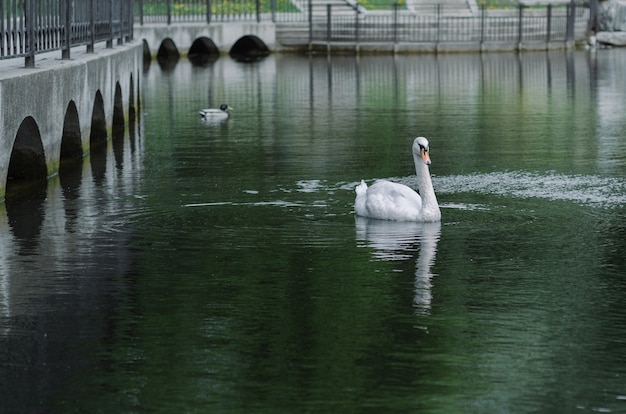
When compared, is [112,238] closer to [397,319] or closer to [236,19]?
[397,319]

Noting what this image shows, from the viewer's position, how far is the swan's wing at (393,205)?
15672 millimetres

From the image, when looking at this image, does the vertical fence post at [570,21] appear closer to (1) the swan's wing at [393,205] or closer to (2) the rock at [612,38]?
(2) the rock at [612,38]

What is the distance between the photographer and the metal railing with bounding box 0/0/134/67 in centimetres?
1683

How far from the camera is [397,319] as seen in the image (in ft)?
36.2

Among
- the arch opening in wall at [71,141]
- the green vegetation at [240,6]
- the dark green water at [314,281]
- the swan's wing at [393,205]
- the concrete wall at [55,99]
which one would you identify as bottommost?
the dark green water at [314,281]

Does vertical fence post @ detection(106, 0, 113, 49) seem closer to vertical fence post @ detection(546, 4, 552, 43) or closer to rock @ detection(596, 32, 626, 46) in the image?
vertical fence post @ detection(546, 4, 552, 43)

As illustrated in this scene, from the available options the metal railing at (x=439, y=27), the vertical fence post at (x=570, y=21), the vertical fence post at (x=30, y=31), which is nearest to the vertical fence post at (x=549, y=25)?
the metal railing at (x=439, y=27)

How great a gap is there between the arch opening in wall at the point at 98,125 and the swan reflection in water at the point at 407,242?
30.7 feet

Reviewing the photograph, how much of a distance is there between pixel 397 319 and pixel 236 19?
50.9 meters

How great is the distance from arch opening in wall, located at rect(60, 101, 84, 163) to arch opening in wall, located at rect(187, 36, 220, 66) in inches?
→ 1335

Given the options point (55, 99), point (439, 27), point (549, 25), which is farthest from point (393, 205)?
point (549, 25)

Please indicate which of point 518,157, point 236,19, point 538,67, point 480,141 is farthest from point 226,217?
point 236,19

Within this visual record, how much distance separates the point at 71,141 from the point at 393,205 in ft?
24.5

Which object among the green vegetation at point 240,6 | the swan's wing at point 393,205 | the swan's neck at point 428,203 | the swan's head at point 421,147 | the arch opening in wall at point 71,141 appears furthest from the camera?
the green vegetation at point 240,6
